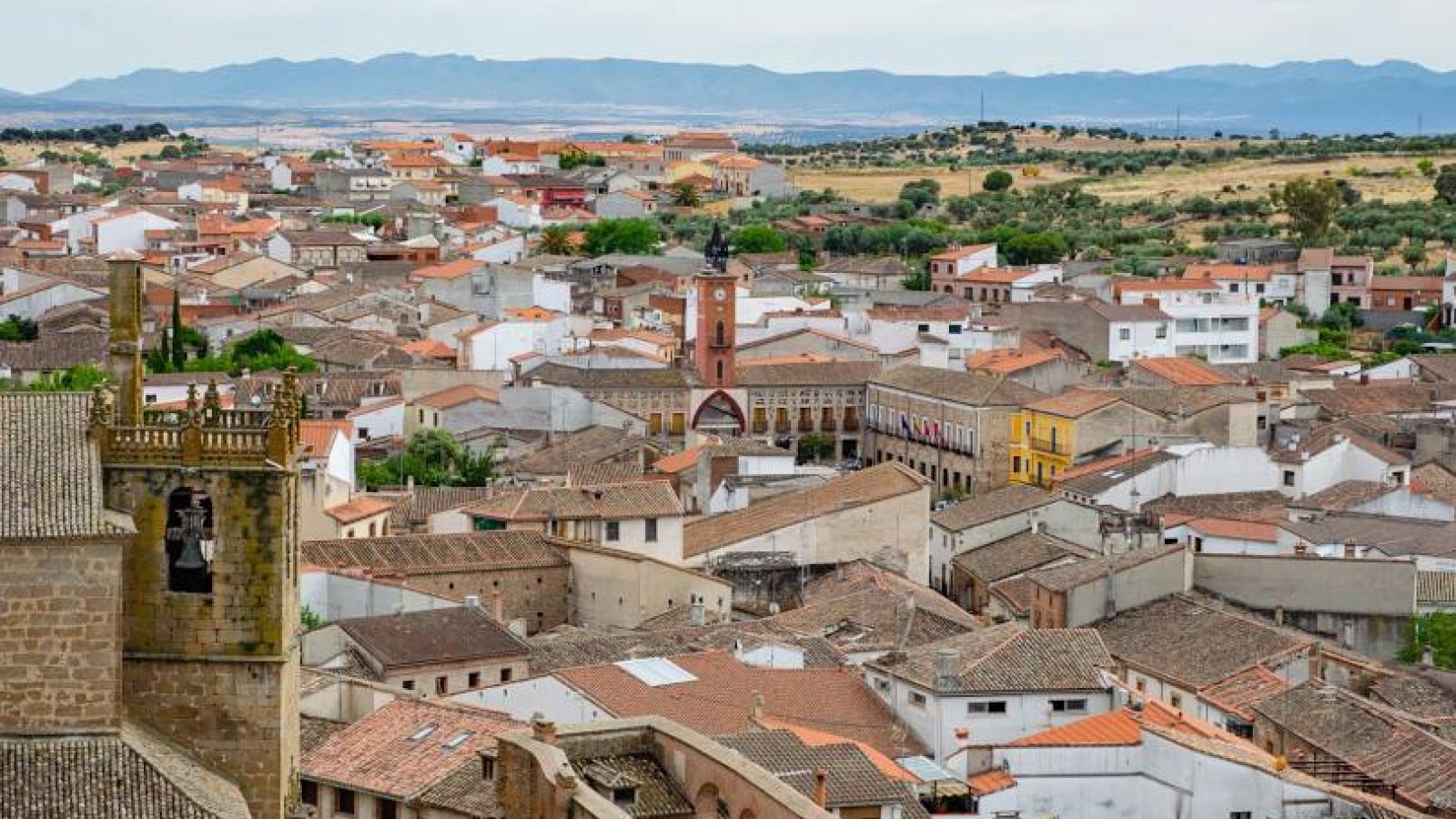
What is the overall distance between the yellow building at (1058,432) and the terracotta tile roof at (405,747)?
29809mm

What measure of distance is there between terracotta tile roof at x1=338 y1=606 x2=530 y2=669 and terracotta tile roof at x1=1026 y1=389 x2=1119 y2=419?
25209mm

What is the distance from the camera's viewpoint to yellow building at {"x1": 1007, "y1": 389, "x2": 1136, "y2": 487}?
5944cm

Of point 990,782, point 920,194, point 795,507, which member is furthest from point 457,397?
point 920,194

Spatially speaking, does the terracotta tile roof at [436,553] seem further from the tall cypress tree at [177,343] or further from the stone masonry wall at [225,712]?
the tall cypress tree at [177,343]

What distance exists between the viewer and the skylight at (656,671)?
31.9 m

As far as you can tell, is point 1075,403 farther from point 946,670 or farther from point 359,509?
point 946,670

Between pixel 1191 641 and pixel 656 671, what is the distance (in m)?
9.59

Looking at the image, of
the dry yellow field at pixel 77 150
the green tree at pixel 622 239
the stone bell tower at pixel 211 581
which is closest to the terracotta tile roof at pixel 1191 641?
the stone bell tower at pixel 211 581

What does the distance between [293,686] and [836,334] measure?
55385 millimetres

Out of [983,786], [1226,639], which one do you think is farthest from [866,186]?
[983,786]

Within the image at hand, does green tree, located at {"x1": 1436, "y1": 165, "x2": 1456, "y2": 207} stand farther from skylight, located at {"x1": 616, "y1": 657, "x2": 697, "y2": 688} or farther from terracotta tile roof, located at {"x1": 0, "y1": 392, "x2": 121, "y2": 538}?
terracotta tile roof, located at {"x1": 0, "y1": 392, "x2": 121, "y2": 538}

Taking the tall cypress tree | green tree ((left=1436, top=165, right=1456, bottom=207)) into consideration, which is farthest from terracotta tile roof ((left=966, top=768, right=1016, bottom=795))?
green tree ((left=1436, top=165, right=1456, bottom=207))

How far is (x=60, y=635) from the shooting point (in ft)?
68.6

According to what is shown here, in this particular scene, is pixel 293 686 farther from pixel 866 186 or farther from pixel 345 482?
pixel 866 186
